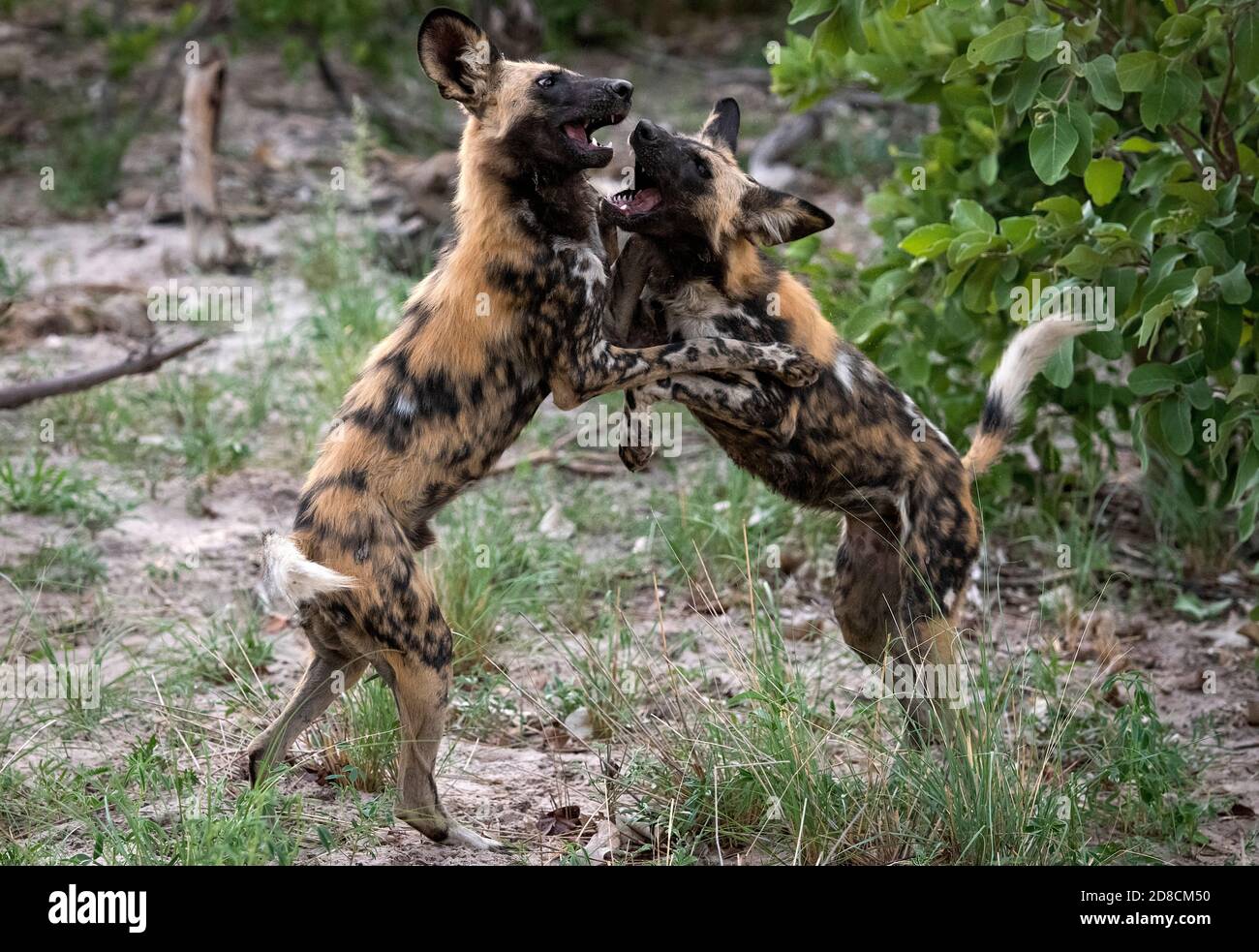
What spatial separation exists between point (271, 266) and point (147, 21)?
6.17 meters

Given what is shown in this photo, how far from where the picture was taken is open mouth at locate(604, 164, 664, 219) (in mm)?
4461

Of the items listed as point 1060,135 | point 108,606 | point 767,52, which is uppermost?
point 767,52

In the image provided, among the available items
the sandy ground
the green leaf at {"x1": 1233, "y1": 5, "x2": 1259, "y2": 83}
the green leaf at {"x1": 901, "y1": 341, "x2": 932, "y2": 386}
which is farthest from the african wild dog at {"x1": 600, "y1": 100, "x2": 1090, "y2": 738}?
the green leaf at {"x1": 901, "y1": 341, "x2": 932, "y2": 386}

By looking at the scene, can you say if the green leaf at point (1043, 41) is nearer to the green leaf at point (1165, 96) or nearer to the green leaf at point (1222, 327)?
the green leaf at point (1165, 96)

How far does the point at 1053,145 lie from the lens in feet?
15.2

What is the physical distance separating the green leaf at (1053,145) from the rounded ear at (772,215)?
69cm

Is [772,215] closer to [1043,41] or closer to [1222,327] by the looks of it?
[1043,41]

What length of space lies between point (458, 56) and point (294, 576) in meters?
1.69

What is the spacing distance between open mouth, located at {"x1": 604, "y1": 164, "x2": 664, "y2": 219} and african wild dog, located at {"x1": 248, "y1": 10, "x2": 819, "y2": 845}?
0.11 meters

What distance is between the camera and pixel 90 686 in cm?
489

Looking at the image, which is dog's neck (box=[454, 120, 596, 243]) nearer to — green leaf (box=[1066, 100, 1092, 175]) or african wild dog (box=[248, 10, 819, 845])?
african wild dog (box=[248, 10, 819, 845])

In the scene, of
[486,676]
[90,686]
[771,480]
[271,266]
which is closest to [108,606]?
[90,686]

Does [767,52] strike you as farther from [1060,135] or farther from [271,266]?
[271,266]

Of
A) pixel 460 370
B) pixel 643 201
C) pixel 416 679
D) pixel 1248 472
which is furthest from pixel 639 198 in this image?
pixel 1248 472
